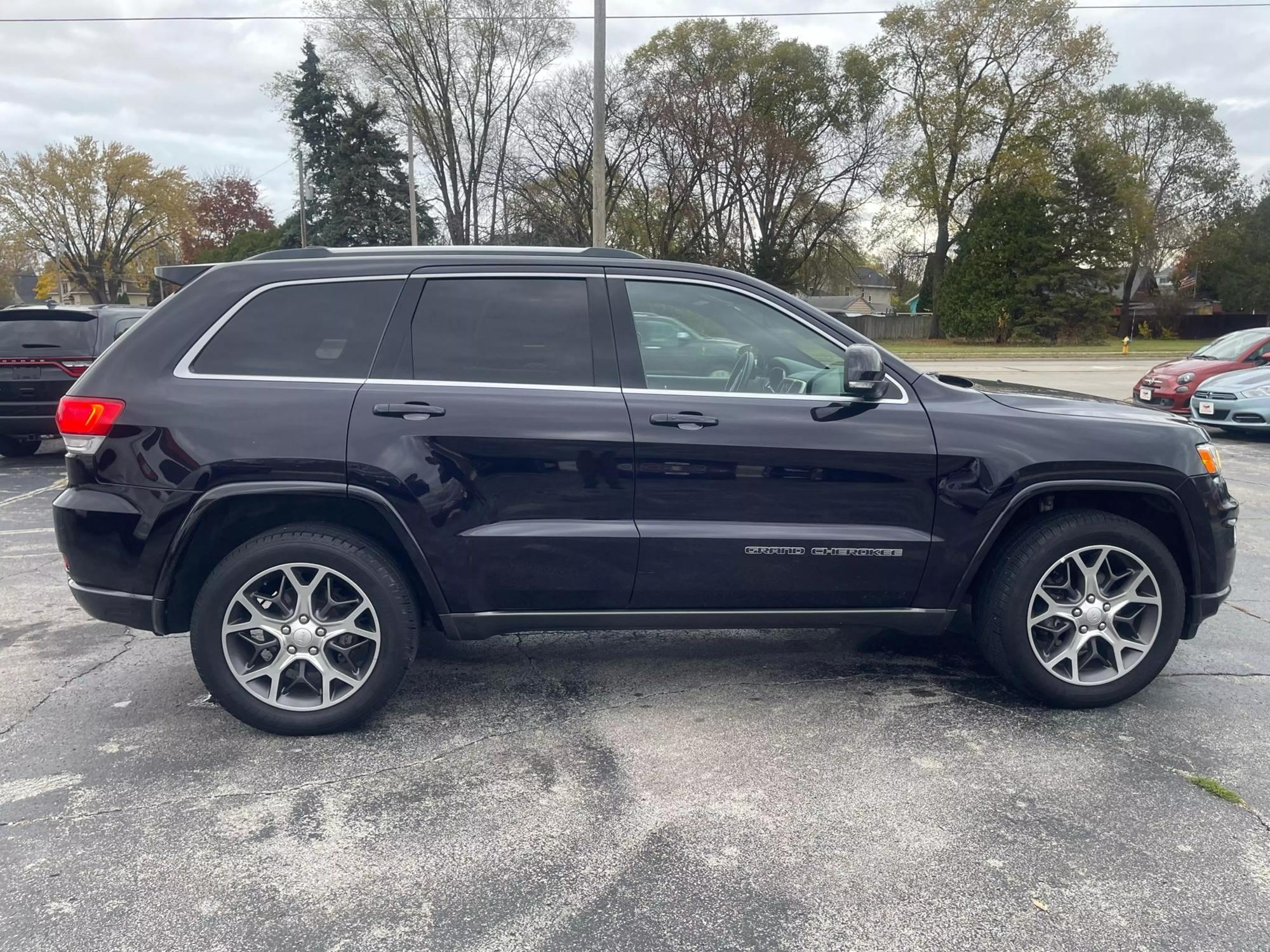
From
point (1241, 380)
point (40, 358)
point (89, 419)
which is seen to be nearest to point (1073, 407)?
point (89, 419)

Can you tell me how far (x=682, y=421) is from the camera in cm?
346

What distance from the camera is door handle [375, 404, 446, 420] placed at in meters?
3.40

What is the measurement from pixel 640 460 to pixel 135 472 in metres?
1.87

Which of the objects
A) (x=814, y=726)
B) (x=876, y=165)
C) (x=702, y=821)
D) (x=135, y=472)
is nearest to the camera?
(x=702, y=821)

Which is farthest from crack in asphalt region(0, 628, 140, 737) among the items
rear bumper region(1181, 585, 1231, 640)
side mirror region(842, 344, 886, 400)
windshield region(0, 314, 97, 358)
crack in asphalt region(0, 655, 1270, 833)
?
windshield region(0, 314, 97, 358)

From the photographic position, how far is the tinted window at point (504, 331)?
3.53 metres

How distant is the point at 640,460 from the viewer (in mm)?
3449

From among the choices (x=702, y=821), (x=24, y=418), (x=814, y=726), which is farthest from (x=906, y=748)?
(x=24, y=418)

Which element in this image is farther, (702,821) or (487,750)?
(487,750)

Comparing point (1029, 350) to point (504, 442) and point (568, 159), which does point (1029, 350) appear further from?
point (504, 442)

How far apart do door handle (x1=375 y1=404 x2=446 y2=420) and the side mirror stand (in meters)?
1.53

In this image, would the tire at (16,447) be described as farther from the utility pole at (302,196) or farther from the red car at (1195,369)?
the utility pole at (302,196)

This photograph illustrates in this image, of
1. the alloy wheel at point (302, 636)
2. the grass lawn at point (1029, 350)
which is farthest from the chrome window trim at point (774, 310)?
the grass lawn at point (1029, 350)

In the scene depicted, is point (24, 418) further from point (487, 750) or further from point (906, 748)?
point (906, 748)
